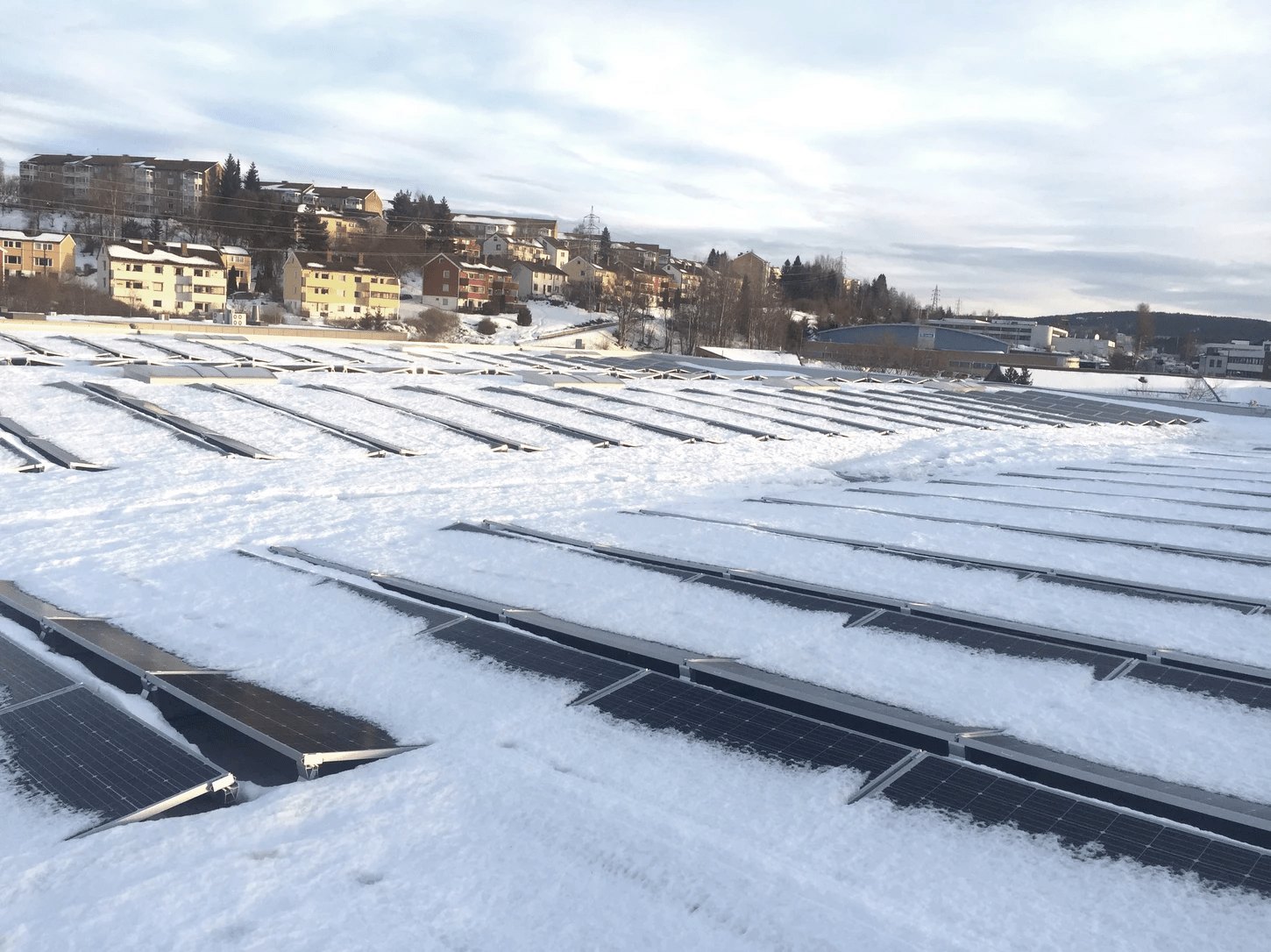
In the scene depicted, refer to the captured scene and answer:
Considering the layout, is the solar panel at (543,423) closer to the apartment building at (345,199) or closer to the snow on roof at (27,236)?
the snow on roof at (27,236)

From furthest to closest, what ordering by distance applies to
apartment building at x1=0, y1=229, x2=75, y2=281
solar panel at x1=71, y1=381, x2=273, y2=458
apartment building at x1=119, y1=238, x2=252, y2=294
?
apartment building at x1=119, y1=238, x2=252, y2=294, apartment building at x1=0, y1=229, x2=75, y2=281, solar panel at x1=71, y1=381, x2=273, y2=458

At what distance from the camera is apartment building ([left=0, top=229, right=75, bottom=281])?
242 feet

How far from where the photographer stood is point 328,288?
7556 cm

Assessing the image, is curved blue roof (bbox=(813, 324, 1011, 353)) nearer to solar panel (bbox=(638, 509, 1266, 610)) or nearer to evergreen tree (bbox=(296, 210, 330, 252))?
evergreen tree (bbox=(296, 210, 330, 252))

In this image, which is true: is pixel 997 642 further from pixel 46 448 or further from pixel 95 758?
pixel 46 448

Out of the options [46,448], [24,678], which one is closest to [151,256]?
[46,448]

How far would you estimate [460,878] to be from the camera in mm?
4293

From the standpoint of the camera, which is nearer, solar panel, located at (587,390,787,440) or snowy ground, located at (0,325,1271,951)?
snowy ground, located at (0,325,1271,951)

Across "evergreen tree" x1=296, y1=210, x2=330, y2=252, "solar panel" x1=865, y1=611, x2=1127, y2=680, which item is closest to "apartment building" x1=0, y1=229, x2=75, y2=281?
"evergreen tree" x1=296, y1=210, x2=330, y2=252

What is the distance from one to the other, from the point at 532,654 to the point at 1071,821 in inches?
151

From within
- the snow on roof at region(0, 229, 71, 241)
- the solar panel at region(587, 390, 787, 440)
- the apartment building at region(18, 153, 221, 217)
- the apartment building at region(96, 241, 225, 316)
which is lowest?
the solar panel at region(587, 390, 787, 440)

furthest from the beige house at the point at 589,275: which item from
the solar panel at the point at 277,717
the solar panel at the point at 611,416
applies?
the solar panel at the point at 277,717

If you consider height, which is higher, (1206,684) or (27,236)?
(27,236)

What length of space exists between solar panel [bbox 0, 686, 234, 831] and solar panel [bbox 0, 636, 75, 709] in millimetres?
213
